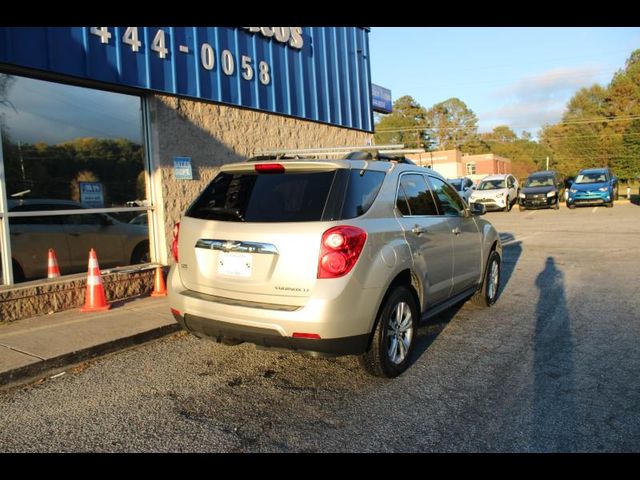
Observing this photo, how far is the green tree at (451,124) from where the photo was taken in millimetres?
88438

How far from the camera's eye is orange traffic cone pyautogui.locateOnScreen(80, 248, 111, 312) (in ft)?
20.5

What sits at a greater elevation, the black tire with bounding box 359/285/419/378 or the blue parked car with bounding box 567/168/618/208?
the blue parked car with bounding box 567/168/618/208

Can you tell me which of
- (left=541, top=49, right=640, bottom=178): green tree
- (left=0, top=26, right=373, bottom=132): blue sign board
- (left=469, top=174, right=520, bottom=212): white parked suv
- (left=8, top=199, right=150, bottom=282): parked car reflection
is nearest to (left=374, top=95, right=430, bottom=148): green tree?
(left=541, top=49, right=640, bottom=178): green tree

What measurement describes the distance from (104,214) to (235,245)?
4289mm

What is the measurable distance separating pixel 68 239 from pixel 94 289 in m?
1.06

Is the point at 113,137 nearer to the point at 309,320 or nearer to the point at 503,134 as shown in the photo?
the point at 309,320

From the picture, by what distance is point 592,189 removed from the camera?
21891mm

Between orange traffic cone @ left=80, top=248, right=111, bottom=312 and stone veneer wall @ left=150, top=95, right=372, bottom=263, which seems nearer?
orange traffic cone @ left=80, top=248, right=111, bottom=312

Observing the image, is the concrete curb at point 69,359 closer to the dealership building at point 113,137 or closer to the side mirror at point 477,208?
the dealership building at point 113,137

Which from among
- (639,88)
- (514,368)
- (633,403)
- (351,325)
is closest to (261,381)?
(351,325)

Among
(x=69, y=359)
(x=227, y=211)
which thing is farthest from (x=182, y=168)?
(x=227, y=211)

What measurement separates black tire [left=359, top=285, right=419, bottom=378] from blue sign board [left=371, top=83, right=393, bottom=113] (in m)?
18.0

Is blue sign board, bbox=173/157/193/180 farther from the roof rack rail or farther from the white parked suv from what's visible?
the white parked suv

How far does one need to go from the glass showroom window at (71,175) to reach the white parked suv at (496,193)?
19.6 metres
